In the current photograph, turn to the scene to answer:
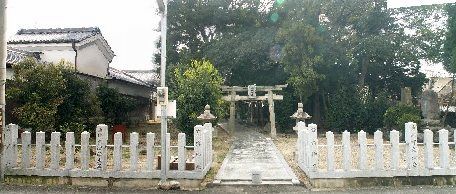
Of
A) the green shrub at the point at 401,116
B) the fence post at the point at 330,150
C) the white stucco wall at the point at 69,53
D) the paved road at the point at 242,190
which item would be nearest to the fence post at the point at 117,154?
the paved road at the point at 242,190

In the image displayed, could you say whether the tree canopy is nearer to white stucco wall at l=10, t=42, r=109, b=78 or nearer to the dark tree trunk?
the dark tree trunk

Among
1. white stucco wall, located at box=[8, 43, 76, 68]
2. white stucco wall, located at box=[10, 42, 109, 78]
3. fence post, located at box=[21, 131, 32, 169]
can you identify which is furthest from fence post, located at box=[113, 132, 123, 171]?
white stucco wall, located at box=[8, 43, 76, 68]

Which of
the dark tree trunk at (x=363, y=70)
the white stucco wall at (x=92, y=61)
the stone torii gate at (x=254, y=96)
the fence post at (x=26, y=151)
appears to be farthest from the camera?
the dark tree trunk at (x=363, y=70)

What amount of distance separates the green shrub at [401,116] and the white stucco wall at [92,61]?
60.9 feet

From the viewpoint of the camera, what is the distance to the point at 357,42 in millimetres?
25969

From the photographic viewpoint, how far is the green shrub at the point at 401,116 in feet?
71.5

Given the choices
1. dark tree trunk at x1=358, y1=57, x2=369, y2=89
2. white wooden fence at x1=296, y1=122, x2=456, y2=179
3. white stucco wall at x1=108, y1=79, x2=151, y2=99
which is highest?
→ dark tree trunk at x1=358, y1=57, x2=369, y2=89

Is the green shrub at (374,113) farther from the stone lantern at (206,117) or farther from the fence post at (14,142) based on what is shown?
the fence post at (14,142)

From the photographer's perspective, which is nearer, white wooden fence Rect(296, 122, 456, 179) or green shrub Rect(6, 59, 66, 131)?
white wooden fence Rect(296, 122, 456, 179)

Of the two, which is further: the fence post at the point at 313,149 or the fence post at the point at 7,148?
the fence post at the point at 7,148

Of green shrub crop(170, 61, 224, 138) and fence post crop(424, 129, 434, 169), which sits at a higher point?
green shrub crop(170, 61, 224, 138)

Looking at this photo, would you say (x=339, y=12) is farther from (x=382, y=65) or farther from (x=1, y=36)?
(x=1, y=36)

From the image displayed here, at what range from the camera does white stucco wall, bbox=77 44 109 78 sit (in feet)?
69.9

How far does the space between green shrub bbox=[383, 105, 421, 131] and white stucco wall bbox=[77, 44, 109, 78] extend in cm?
1857
